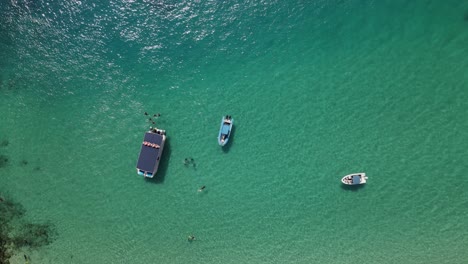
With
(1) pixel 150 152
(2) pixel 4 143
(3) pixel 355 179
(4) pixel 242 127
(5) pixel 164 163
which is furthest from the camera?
(2) pixel 4 143

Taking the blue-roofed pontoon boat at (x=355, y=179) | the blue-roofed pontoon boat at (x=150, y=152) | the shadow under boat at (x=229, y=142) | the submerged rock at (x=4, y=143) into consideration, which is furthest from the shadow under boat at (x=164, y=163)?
the blue-roofed pontoon boat at (x=355, y=179)

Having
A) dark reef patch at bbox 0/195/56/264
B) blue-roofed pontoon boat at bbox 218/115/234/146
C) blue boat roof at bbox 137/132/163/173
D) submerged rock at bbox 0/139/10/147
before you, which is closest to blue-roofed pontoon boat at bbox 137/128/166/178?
blue boat roof at bbox 137/132/163/173

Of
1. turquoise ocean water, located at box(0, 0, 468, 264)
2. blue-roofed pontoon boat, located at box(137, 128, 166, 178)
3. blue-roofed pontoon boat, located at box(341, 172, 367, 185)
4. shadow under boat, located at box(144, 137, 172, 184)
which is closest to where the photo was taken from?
blue-roofed pontoon boat, located at box(341, 172, 367, 185)

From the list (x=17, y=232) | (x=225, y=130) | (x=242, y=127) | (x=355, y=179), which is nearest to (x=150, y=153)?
→ (x=225, y=130)

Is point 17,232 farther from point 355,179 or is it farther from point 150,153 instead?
point 355,179

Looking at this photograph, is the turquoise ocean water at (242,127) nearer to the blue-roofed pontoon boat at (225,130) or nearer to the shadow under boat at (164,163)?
the shadow under boat at (164,163)

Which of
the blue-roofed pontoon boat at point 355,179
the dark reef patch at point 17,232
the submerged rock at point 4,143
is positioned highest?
the blue-roofed pontoon boat at point 355,179

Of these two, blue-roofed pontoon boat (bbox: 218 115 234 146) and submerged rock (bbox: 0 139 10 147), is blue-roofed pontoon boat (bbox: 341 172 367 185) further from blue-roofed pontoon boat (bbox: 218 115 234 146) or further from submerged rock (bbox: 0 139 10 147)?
submerged rock (bbox: 0 139 10 147)

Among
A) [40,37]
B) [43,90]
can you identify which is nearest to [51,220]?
[43,90]
